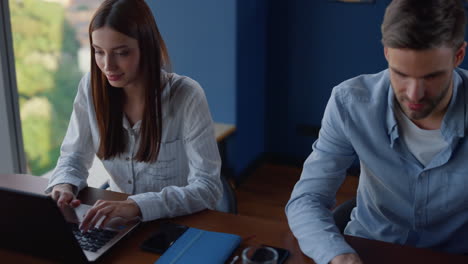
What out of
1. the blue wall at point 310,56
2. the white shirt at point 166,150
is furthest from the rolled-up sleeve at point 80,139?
the blue wall at point 310,56

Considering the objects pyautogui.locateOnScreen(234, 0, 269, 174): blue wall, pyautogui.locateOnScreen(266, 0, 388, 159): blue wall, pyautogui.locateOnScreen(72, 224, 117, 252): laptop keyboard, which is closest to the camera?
pyautogui.locateOnScreen(72, 224, 117, 252): laptop keyboard

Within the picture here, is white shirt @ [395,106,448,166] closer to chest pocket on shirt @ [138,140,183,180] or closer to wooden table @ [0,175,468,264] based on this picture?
wooden table @ [0,175,468,264]

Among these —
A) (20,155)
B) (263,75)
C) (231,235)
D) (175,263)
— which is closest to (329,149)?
(231,235)

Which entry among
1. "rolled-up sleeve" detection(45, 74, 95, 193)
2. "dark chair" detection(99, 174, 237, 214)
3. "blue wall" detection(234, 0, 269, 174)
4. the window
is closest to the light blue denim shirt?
"dark chair" detection(99, 174, 237, 214)

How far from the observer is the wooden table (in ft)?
3.83

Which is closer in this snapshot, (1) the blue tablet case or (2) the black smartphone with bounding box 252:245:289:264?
(2) the black smartphone with bounding box 252:245:289:264

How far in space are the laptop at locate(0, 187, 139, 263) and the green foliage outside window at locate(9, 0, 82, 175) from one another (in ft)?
4.95

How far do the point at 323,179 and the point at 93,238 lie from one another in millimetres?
621

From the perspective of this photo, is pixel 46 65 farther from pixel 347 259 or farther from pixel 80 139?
pixel 347 259

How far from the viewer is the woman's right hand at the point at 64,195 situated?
4.69ft

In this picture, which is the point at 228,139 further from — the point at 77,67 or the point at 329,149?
the point at 329,149

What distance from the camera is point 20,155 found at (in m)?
2.62

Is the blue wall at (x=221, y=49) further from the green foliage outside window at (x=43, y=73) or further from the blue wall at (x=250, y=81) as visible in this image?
the green foliage outside window at (x=43, y=73)

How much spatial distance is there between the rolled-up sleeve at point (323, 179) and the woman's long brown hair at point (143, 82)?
1.80ft
